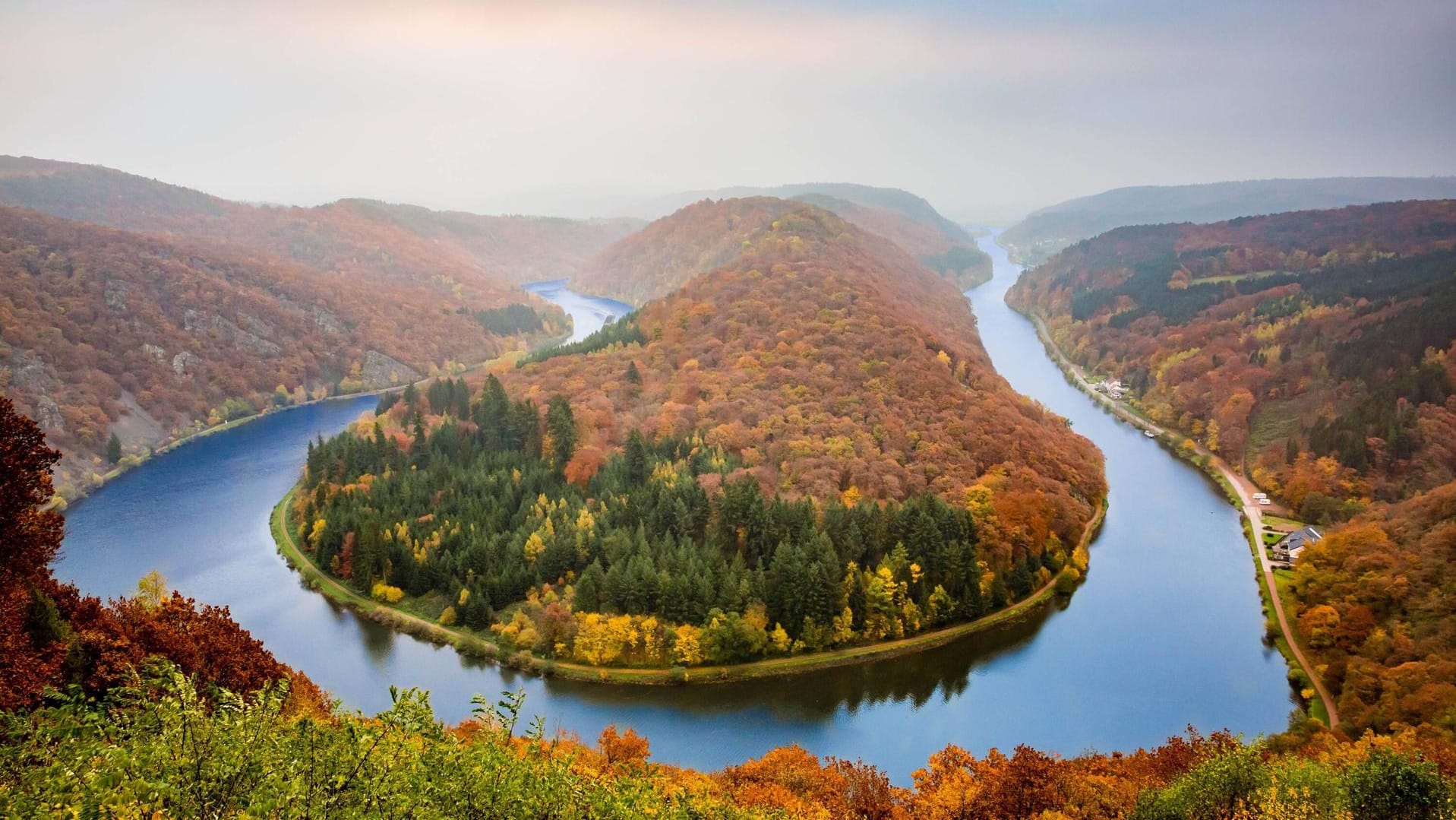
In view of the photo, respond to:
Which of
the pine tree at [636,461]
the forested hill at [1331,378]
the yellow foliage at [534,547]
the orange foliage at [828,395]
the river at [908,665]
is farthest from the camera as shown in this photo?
the pine tree at [636,461]

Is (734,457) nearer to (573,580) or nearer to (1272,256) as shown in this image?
(573,580)

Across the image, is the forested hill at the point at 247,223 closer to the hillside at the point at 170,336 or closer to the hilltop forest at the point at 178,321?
the hilltop forest at the point at 178,321

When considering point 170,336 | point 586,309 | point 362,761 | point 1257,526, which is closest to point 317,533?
point 362,761

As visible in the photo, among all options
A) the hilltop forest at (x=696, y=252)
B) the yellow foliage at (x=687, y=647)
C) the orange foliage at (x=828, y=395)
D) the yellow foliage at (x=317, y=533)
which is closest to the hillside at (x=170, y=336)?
the yellow foliage at (x=317, y=533)

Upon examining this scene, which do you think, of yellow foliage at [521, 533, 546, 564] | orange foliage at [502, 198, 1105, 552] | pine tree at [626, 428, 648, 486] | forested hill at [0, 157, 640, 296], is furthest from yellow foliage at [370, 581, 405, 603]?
forested hill at [0, 157, 640, 296]

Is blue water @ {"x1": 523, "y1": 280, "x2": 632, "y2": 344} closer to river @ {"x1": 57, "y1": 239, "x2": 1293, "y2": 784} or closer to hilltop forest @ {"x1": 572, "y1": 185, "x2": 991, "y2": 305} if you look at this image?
hilltop forest @ {"x1": 572, "y1": 185, "x2": 991, "y2": 305}

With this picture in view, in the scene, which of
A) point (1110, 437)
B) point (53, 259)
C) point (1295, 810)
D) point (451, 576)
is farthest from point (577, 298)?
point (1295, 810)

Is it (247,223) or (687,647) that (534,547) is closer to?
(687,647)
